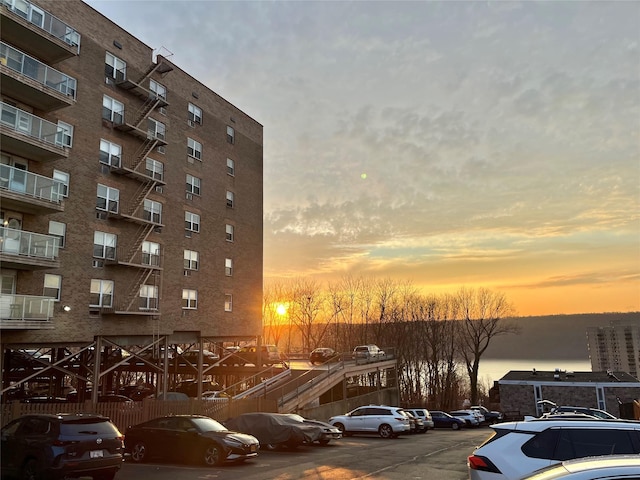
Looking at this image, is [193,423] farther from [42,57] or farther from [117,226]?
[42,57]

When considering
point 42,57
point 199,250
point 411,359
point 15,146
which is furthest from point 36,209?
point 411,359

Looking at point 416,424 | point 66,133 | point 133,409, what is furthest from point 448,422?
point 66,133

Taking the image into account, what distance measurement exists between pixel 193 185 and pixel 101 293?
1026 cm

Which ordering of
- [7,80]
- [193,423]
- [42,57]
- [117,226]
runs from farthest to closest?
[117,226] < [42,57] < [7,80] < [193,423]

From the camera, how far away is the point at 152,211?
1118 inches

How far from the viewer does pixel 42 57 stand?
72.5 feet

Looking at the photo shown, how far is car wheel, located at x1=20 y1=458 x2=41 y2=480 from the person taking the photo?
34.2 ft

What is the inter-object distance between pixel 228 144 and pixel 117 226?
12.7 m

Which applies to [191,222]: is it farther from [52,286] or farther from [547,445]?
[547,445]

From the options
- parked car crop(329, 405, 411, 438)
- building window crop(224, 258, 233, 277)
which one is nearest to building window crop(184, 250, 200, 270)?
building window crop(224, 258, 233, 277)

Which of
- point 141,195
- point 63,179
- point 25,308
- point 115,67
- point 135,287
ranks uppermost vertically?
point 115,67

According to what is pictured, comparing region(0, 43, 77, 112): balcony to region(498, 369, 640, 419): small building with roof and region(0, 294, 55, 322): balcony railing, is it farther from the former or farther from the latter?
region(498, 369, 640, 419): small building with roof

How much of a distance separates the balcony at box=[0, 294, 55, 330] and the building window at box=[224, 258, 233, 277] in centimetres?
1447

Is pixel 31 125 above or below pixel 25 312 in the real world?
above
